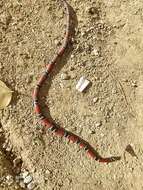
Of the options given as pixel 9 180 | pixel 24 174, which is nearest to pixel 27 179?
pixel 24 174

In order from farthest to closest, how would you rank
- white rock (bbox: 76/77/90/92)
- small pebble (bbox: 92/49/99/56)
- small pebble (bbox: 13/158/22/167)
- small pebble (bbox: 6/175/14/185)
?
1. small pebble (bbox: 92/49/99/56)
2. white rock (bbox: 76/77/90/92)
3. small pebble (bbox: 13/158/22/167)
4. small pebble (bbox: 6/175/14/185)

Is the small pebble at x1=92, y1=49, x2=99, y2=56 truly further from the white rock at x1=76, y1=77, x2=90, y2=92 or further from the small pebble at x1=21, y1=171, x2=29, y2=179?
the small pebble at x1=21, y1=171, x2=29, y2=179

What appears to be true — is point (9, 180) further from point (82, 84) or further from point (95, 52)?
point (95, 52)

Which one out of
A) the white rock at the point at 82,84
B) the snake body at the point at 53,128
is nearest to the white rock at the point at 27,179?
the snake body at the point at 53,128

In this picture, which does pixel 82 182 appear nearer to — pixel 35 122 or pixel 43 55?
pixel 35 122

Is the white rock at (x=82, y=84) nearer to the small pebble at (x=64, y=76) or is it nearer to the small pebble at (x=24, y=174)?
the small pebble at (x=64, y=76)

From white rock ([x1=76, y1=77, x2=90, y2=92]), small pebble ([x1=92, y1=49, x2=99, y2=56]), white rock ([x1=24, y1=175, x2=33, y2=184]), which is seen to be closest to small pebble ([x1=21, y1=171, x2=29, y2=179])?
white rock ([x1=24, y1=175, x2=33, y2=184])
